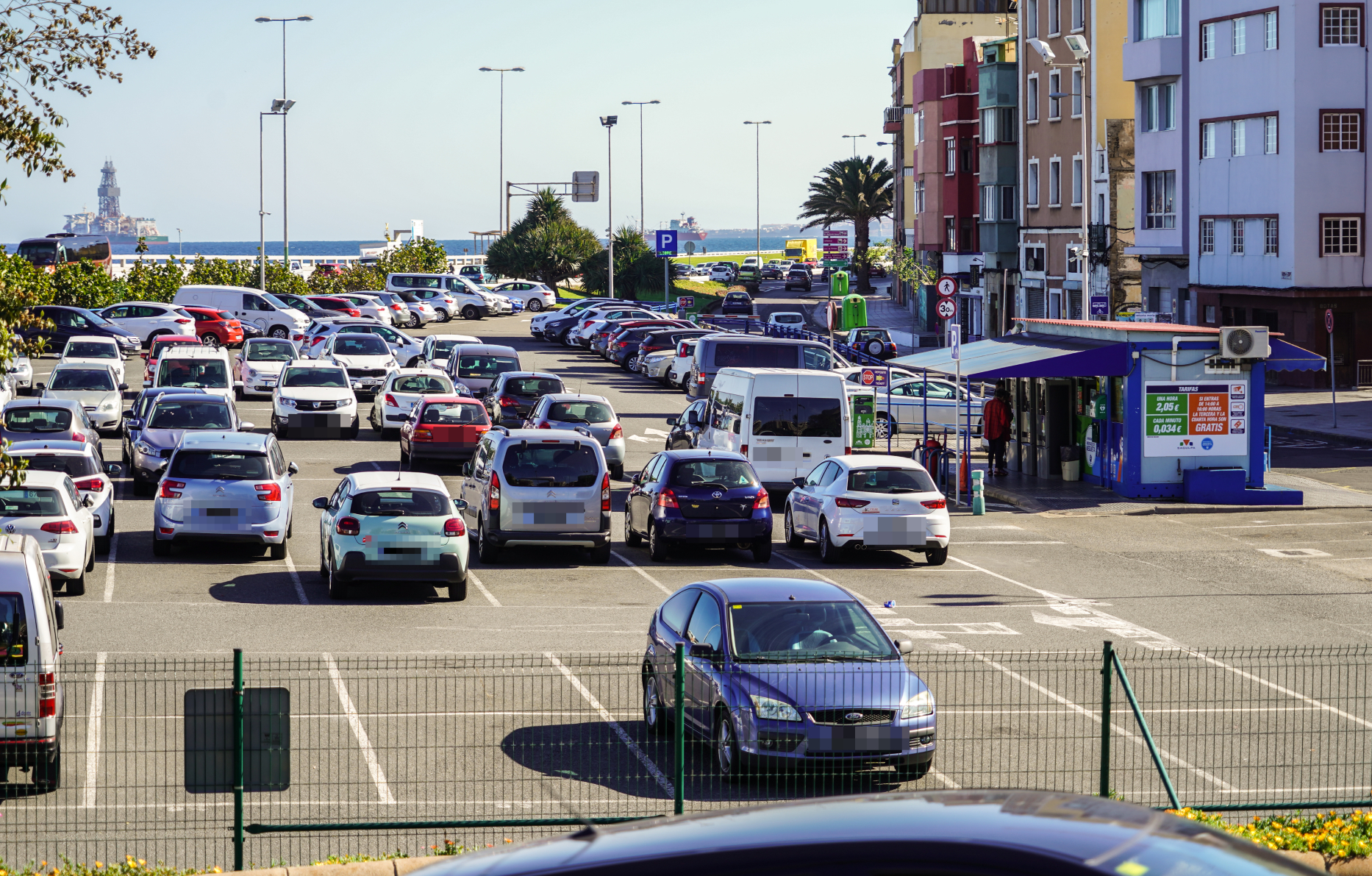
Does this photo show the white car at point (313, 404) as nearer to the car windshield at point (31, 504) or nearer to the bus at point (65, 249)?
the car windshield at point (31, 504)

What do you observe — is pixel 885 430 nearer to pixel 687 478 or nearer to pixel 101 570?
pixel 687 478

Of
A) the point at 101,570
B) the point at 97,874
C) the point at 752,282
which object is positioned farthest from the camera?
the point at 752,282

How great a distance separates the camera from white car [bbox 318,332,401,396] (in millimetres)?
43531

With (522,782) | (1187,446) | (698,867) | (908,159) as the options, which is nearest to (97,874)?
(522,782)

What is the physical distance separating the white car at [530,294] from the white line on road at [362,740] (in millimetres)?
68595

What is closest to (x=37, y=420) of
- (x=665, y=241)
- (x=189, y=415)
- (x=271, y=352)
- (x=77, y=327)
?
(x=189, y=415)

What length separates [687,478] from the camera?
22266mm

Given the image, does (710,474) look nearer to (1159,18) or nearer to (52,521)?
(52,521)

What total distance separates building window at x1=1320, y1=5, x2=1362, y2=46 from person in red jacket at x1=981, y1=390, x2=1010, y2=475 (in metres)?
23.8

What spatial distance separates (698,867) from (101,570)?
18712 mm

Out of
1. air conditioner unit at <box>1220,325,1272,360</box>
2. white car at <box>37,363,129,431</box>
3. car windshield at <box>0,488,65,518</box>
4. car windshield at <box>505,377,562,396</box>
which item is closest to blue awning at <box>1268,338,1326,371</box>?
air conditioner unit at <box>1220,325,1272,360</box>

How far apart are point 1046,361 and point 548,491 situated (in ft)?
38.8

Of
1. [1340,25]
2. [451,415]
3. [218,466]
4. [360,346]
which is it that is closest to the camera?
[218,466]

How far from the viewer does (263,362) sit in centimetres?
4334
